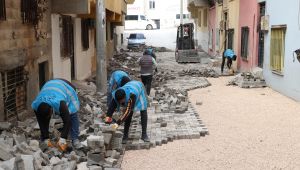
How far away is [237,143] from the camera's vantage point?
26.0 ft

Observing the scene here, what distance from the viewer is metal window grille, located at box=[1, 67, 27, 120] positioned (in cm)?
806

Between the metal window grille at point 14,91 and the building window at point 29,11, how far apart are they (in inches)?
44.2

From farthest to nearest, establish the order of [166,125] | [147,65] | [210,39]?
[210,39] < [147,65] < [166,125]

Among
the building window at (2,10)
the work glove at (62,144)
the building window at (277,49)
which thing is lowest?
the work glove at (62,144)

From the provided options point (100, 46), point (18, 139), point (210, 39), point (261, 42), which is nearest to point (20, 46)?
point (18, 139)

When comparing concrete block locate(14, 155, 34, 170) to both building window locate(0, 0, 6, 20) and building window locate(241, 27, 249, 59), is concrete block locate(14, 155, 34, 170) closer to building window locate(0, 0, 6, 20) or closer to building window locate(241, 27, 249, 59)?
building window locate(0, 0, 6, 20)

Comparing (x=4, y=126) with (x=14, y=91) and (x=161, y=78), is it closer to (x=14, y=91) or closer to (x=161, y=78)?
(x=14, y=91)

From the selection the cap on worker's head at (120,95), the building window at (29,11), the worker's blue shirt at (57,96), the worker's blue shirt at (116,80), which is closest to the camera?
the worker's blue shirt at (57,96)

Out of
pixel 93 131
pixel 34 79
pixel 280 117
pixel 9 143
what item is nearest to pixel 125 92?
pixel 93 131

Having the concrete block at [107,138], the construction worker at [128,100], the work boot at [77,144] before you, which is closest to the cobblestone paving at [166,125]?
the construction worker at [128,100]

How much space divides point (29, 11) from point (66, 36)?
4025 mm

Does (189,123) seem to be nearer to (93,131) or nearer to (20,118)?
(93,131)

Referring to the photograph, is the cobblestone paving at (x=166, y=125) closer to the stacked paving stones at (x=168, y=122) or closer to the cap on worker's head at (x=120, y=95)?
the stacked paving stones at (x=168, y=122)

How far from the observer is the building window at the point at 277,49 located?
13.9 m
